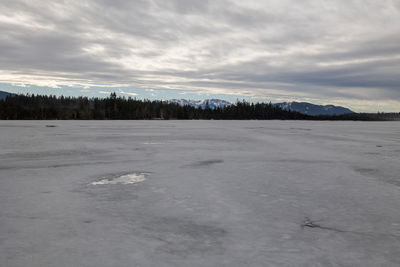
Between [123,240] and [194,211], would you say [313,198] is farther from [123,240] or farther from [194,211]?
[123,240]

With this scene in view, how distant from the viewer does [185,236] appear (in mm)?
5785

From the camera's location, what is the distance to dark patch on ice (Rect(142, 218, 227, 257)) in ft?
16.9

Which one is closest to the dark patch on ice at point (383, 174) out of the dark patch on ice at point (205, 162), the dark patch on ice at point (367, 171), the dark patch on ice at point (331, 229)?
the dark patch on ice at point (367, 171)

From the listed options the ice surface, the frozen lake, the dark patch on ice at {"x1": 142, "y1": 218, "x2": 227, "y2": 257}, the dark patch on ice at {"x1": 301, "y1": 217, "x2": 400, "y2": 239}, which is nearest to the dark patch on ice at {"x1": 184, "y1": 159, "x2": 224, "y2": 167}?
the frozen lake

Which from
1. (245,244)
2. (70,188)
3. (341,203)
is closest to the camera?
(245,244)

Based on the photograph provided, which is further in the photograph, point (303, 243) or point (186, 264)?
point (303, 243)

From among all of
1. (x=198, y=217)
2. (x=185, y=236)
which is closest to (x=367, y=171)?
(x=198, y=217)

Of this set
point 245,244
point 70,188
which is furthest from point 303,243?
point 70,188

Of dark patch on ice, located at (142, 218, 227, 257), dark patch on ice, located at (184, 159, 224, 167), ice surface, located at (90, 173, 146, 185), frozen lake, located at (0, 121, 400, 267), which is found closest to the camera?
frozen lake, located at (0, 121, 400, 267)

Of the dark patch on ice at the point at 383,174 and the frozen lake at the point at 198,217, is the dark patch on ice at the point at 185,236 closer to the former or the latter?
the frozen lake at the point at 198,217

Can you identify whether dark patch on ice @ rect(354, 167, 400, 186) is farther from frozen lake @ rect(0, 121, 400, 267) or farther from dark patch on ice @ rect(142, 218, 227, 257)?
dark patch on ice @ rect(142, 218, 227, 257)

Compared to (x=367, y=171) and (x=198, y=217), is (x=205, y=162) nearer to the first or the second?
(x=367, y=171)

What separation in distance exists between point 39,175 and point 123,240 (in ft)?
25.1

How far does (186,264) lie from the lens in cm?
464
